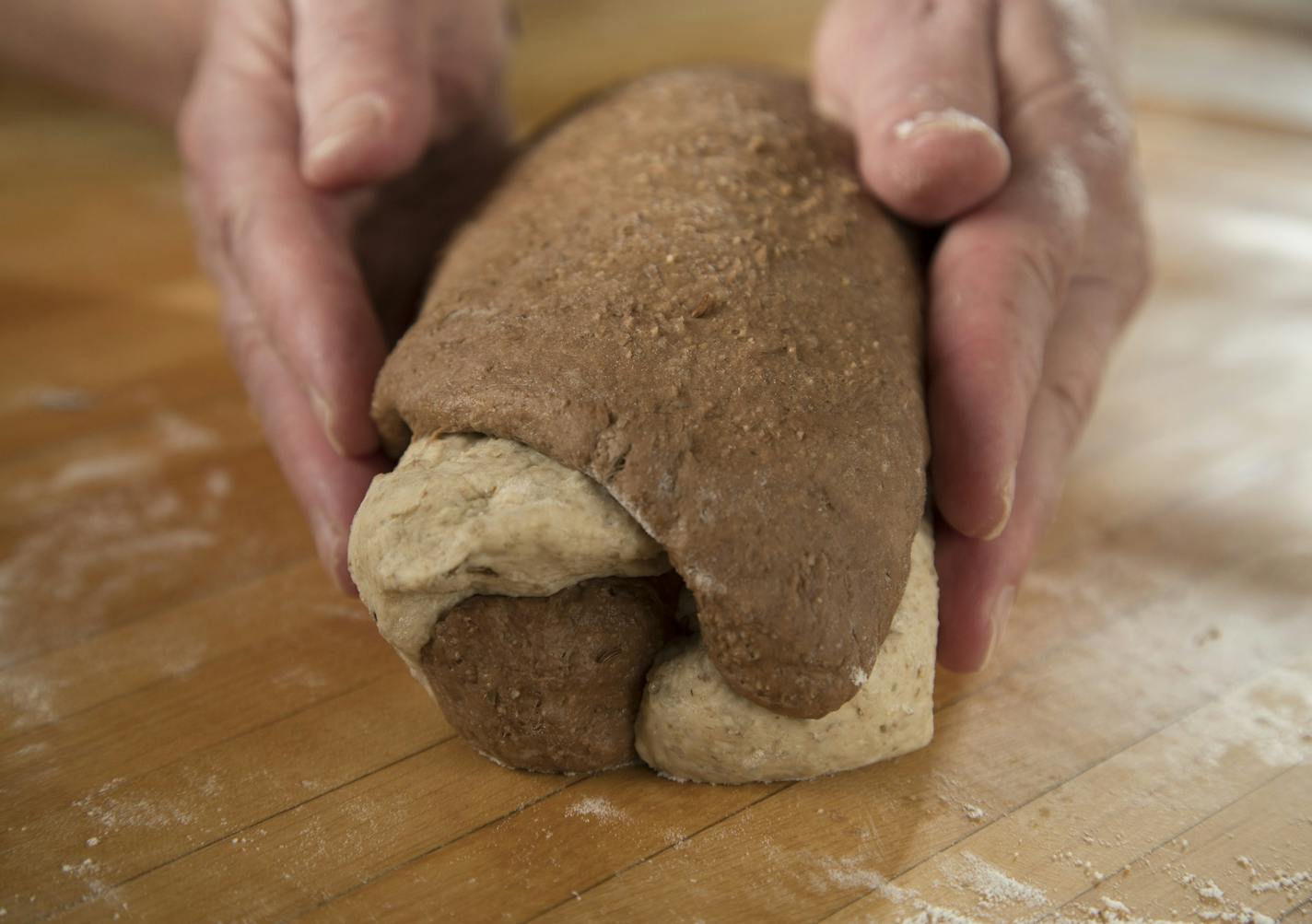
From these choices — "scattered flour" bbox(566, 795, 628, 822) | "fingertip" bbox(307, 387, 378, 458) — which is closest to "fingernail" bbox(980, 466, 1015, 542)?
"scattered flour" bbox(566, 795, 628, 822)

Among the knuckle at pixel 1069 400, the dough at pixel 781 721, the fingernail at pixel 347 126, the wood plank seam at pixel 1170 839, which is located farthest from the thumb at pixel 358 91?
the wood plank seam at pixel 1170 839

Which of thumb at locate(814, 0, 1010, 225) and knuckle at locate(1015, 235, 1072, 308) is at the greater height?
thumb at locate(814, 0, 1010, 225)

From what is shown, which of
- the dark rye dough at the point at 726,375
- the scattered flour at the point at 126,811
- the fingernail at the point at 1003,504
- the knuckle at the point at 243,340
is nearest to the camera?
the dark rye dough at the point at 726,375

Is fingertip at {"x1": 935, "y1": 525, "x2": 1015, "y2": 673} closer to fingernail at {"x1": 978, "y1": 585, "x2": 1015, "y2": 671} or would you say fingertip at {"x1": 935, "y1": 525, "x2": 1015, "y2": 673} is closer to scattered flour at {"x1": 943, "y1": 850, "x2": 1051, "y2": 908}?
fingernail at {"x1": 978, "y1": 585, "x2": 1015, "y2": 671}

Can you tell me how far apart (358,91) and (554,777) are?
105cm

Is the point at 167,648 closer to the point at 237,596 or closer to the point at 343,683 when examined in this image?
the point at 237,596

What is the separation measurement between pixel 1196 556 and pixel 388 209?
1458 mm

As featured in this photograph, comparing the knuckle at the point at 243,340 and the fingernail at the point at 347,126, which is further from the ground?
the fingernail at the point at 347,126

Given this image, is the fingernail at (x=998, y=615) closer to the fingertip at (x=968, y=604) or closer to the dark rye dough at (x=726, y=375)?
the fingertip at (x=968, y=604)

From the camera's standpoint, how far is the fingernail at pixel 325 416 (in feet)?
5.65

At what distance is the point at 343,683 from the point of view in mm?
1654

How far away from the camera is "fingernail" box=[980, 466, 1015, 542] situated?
156 cm

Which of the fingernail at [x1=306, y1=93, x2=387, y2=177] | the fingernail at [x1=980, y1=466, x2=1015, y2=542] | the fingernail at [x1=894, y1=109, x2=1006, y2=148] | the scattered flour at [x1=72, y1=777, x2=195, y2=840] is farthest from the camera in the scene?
the fingernail at [x1=306, y1=93, x2=387, y2=177]

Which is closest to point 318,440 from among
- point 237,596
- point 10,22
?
point 237,596
